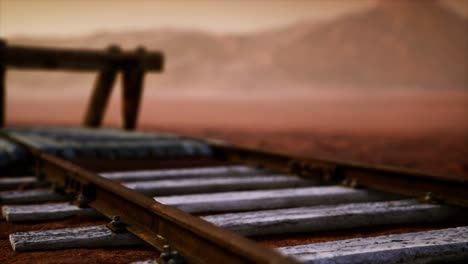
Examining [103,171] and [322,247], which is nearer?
[322,247]

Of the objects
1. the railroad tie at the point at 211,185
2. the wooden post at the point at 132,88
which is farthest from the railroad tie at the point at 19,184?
the wooden post at the point at 132,88

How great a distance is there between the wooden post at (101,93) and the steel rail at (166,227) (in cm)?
544

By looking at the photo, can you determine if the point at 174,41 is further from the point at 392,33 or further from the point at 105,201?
the point at 105,201

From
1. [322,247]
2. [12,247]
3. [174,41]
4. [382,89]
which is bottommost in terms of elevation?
[12,247]

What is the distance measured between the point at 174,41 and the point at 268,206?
387 ft

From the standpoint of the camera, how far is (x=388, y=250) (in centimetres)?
186

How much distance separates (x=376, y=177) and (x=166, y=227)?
6.55 ft

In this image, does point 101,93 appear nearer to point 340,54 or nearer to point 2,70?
point 2,70

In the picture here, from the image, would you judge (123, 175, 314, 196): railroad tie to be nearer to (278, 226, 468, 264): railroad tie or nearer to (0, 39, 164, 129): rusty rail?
(278, 226, 468, 264): railroad tie

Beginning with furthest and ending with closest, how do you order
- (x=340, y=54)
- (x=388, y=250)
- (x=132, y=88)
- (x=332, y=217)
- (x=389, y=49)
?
(x=389, y=49) → (x=340, y=54) → (x=132, y=88) → (x=332, y=217) → (x=388, y=250)

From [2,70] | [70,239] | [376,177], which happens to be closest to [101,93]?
[2,70]

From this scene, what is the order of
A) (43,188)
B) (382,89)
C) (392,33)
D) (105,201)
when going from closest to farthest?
1. (105,201)
2. (43,188)
3. (382,89)
4. (392,33)

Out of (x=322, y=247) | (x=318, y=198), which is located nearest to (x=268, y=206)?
(x=318, y=198)

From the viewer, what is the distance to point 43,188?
379cm
